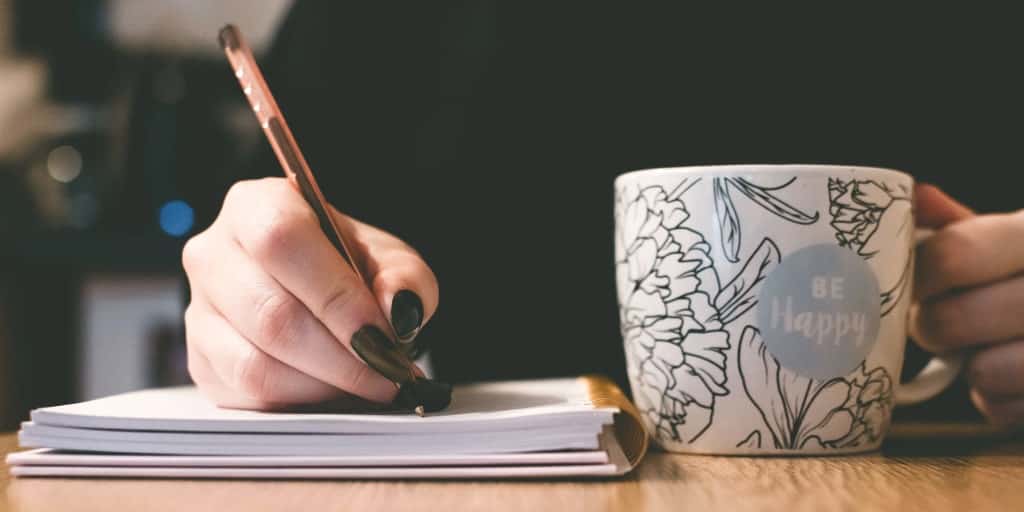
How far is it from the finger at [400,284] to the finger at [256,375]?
0.06 m

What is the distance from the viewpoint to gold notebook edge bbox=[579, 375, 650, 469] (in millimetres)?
420

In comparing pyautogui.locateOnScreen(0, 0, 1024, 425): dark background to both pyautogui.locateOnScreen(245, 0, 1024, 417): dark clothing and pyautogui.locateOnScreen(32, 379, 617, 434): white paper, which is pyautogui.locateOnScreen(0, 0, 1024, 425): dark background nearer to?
pyautogui.locateOnScreen(245, 0, 1024, 417): dark clothing

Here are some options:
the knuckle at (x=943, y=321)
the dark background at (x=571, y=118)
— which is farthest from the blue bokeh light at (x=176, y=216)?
the knuckle at (x=943, y=321)

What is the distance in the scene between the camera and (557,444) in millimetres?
387

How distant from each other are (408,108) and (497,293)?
0.76 ft

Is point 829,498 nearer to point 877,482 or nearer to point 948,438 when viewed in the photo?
point 877,482

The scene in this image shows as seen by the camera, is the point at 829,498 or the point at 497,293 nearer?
the point at 829,498

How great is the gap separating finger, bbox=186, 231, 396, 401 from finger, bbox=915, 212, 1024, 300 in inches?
12.9

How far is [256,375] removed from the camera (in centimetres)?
45

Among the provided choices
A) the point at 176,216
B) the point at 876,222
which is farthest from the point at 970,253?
the point at 176,216

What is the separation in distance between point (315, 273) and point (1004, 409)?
44 centimetres

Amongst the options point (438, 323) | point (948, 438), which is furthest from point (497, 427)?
point (438, 323)

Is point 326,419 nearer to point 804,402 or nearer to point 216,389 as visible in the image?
point 216,389

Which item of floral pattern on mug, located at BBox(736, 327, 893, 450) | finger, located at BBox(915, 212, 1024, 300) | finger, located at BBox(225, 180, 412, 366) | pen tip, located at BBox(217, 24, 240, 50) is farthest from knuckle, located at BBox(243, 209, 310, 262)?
finger, located at BBox(915, 212, 1024, 300)
